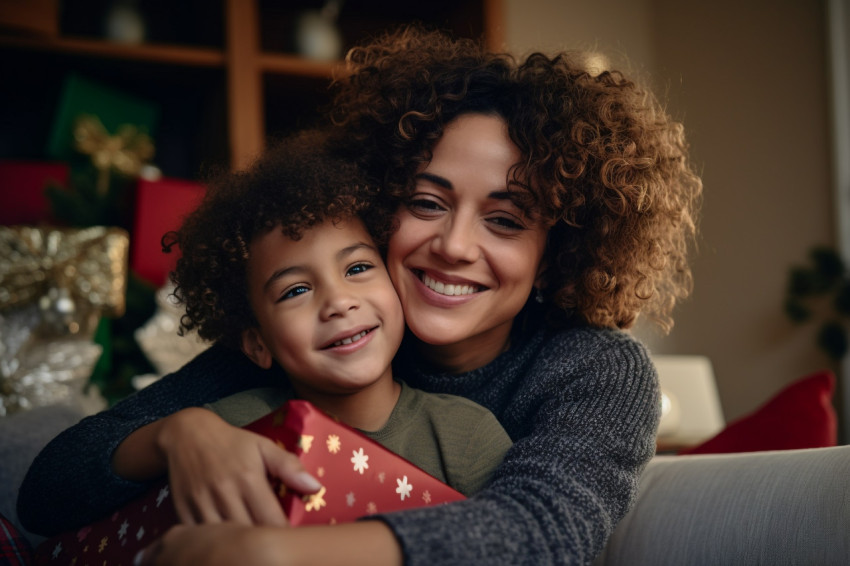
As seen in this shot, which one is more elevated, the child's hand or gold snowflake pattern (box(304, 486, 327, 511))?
the child's hand

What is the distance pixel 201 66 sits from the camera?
2.53 m

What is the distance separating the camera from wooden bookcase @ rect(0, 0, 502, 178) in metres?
2.44

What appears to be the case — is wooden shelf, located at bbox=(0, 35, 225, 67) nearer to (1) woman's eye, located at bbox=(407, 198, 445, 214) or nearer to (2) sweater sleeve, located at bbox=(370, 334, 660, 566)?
(1) woman's eye, located at bbox=(407, 198, 445, 214)

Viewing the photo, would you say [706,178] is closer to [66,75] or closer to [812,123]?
[812,123]

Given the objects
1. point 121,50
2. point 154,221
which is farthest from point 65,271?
point 121,50

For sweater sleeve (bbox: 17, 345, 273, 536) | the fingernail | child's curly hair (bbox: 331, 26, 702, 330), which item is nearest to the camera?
the fingernail

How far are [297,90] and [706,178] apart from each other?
1.79 metres

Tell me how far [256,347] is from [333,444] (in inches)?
14.5

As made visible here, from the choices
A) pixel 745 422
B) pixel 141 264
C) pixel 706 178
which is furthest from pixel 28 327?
→ pixel 706 178

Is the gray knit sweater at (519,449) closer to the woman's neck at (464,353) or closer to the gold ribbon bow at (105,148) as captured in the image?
the woman's neck at (464,353)

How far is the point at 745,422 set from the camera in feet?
4.80

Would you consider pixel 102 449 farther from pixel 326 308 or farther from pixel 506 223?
pixel 506 223

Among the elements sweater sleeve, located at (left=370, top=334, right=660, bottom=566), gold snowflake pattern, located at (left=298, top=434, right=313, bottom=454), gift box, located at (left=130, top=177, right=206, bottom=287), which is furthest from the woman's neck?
gift box, located at (left=130, top=177, right=206, bottom=287)

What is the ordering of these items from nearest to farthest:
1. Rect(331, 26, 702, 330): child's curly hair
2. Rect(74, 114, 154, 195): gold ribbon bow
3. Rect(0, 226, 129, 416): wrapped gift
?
Rect(331, 26, 702, 330): child's curly hair
Rect(0, 226, 129, 416): wrapped gift
Rect(74, 114, 154, 195): gold ribbon bow
